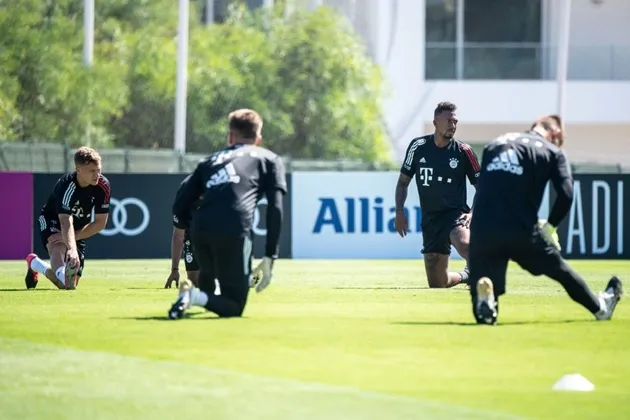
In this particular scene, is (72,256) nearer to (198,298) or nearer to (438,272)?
(438,272)

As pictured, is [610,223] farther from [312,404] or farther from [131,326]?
[312,404]

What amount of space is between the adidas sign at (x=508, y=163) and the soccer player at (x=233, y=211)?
5.45 ft

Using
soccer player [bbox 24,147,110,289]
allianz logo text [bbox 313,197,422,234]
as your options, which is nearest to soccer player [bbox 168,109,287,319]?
soccer player [bbox 24,147,110,289]

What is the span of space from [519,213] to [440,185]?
5426 millimetres

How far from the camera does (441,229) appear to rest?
1867 cm

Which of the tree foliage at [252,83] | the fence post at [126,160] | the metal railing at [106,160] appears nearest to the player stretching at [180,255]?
the metal railing at [106,160]

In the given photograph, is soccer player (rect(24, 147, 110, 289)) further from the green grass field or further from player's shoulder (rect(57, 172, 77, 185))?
the green grass field

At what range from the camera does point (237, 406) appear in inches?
344

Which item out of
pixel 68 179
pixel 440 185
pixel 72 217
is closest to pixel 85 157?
pixel 68 179

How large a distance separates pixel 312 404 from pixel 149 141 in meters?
39.2

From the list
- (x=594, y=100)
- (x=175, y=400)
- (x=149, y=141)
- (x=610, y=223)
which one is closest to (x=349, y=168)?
(x=610, y=223)

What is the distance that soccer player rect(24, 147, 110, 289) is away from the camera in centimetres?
1764

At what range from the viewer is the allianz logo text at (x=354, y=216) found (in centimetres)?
3155

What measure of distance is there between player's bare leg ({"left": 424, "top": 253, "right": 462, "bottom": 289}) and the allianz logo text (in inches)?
492
